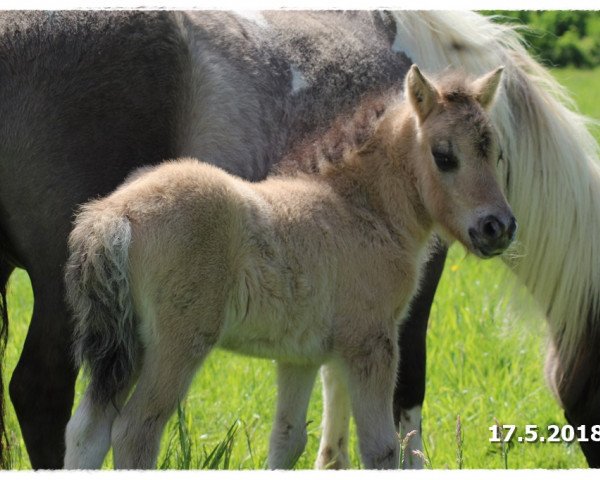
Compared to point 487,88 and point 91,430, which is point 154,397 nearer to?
point 91,430

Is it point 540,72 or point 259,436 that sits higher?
point 540,72

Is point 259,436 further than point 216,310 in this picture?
Yes

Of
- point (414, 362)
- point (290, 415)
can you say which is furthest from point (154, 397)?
point (414, 362)

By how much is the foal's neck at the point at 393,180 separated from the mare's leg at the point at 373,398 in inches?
20.3

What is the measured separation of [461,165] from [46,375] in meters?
1.77

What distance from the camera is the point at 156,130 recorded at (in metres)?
4.54

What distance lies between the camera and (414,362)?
508cm

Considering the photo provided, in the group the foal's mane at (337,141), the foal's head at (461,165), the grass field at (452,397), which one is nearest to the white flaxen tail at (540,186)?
the grass field at (452,397)

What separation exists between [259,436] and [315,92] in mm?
1863

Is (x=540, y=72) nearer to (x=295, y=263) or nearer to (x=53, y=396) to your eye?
(x=295, y=263)

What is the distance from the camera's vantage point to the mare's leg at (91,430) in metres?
3.68

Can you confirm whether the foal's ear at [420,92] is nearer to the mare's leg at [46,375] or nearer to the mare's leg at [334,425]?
the mare's leg at [46,375]
